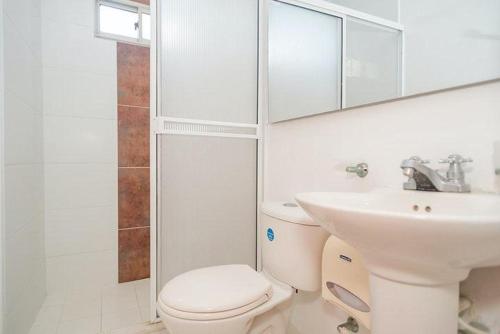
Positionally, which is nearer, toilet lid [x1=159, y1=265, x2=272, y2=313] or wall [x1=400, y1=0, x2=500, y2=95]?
wall [x1=400, y1=0, x2=500, y2=95]

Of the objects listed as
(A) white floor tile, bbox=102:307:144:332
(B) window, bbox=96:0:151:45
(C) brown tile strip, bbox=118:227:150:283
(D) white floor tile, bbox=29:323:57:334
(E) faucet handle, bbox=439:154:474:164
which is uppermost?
(B) window, bbox=96:0:151:45

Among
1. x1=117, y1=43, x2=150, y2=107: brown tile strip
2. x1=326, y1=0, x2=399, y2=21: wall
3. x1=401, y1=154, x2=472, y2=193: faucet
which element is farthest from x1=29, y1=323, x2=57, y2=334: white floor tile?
x1=326, y1=0, x2=399, y2=21: wall

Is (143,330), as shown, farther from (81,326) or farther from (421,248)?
(421,248)

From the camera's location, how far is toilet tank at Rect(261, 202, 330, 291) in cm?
100

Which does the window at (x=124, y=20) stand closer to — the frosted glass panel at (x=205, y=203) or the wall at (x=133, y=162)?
the wall at (x=133, y=162)

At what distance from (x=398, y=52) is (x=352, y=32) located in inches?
13.2

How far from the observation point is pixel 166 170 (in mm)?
1372

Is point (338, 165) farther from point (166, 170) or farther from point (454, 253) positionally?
point (166, 170)

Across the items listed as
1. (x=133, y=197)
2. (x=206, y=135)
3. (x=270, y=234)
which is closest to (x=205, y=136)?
(x=206, y=135)

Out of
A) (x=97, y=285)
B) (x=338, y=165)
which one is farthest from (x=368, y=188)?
(x=97, y=285)

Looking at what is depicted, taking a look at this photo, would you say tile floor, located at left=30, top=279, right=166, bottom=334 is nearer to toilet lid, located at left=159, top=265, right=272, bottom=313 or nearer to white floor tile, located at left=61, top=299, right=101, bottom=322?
white floor tile, located at left=61, top=299, right=101, bottom=322

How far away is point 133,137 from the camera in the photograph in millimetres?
1934

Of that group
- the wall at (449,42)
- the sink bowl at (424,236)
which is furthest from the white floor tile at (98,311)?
the wall at (449,42)

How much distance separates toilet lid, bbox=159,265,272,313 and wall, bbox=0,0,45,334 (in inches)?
30.6
